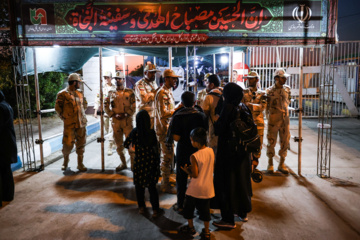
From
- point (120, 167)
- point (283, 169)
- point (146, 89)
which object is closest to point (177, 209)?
point (120, 167)

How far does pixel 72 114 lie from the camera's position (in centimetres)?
635

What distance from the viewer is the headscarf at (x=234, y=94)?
3.75 m

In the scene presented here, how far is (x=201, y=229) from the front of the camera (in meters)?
3.92

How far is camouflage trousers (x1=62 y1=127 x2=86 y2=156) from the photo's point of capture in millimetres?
6371

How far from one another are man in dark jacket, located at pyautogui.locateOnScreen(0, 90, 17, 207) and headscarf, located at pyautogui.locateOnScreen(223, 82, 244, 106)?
3690 millimetres

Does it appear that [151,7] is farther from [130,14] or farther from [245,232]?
[245,232]

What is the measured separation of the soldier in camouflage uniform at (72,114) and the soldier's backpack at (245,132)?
13.5 ft

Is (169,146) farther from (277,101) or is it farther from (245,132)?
(277,101)

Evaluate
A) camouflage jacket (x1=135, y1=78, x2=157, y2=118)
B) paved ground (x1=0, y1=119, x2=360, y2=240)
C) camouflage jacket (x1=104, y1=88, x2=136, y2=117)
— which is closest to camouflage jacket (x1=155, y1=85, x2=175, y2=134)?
camouflage jacket (x1=135, y1=78, x2=157, y2=118)

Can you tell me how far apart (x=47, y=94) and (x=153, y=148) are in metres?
14.6

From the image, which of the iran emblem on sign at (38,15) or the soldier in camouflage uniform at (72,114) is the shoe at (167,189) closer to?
the soldier in camouflage uniform at (72,114)

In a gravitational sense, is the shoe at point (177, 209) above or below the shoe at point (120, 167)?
below

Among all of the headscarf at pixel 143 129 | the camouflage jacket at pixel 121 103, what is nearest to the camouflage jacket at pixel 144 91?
the camouflage jacket at pixel 121 103

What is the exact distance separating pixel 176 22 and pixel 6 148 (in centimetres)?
408
